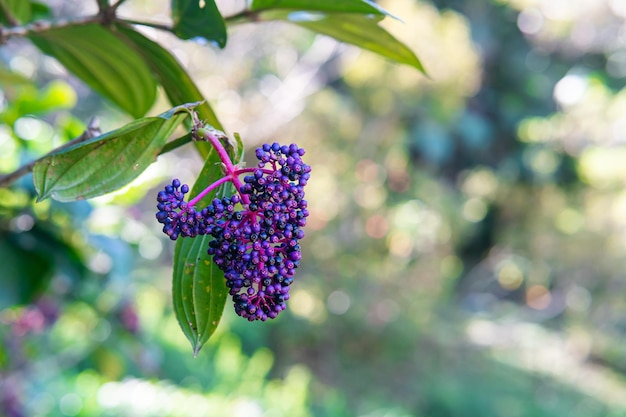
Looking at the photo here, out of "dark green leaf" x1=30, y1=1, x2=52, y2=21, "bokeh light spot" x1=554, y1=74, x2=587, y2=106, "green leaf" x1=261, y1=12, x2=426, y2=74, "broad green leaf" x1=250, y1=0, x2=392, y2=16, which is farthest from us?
"bokeh light spot" x1=554, y1=74, x2=587, y2=106

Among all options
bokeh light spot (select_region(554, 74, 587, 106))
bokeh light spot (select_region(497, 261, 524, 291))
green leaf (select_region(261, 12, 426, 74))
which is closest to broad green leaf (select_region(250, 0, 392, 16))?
green leaf (select_region(261, 12, 426, 74))

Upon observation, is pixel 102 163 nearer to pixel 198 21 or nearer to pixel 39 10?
pixel 198 21

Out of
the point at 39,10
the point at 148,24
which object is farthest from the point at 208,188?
the point at 39,10

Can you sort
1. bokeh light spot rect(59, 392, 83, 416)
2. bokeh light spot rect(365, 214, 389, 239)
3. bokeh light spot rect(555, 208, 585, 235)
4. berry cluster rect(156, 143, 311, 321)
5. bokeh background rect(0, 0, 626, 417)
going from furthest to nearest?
bokeh light spot rect(555, 208, 585, 235) → bokeh light spot rect(365, 214, 389, 239) → bokeh background rect(0, 0, 626, 417) → bokeh light spot rect(59, 392, 83, 416) → berry cluster rect(156, 143, 311, 321)

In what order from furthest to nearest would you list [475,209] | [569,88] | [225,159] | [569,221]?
[569,88]
[475,209]
[569,221]
[225,159]

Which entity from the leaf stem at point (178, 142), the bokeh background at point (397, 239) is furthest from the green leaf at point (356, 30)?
the bokeh background at point (397, 239)

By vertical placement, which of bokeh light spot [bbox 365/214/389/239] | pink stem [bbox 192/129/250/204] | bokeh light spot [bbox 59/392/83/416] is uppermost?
pink stem [bbox 192/129/250/204]

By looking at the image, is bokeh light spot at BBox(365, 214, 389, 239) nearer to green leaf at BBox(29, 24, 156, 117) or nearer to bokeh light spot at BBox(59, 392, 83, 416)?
bokeh light spot at BBox(59, 392, 83, 416)
